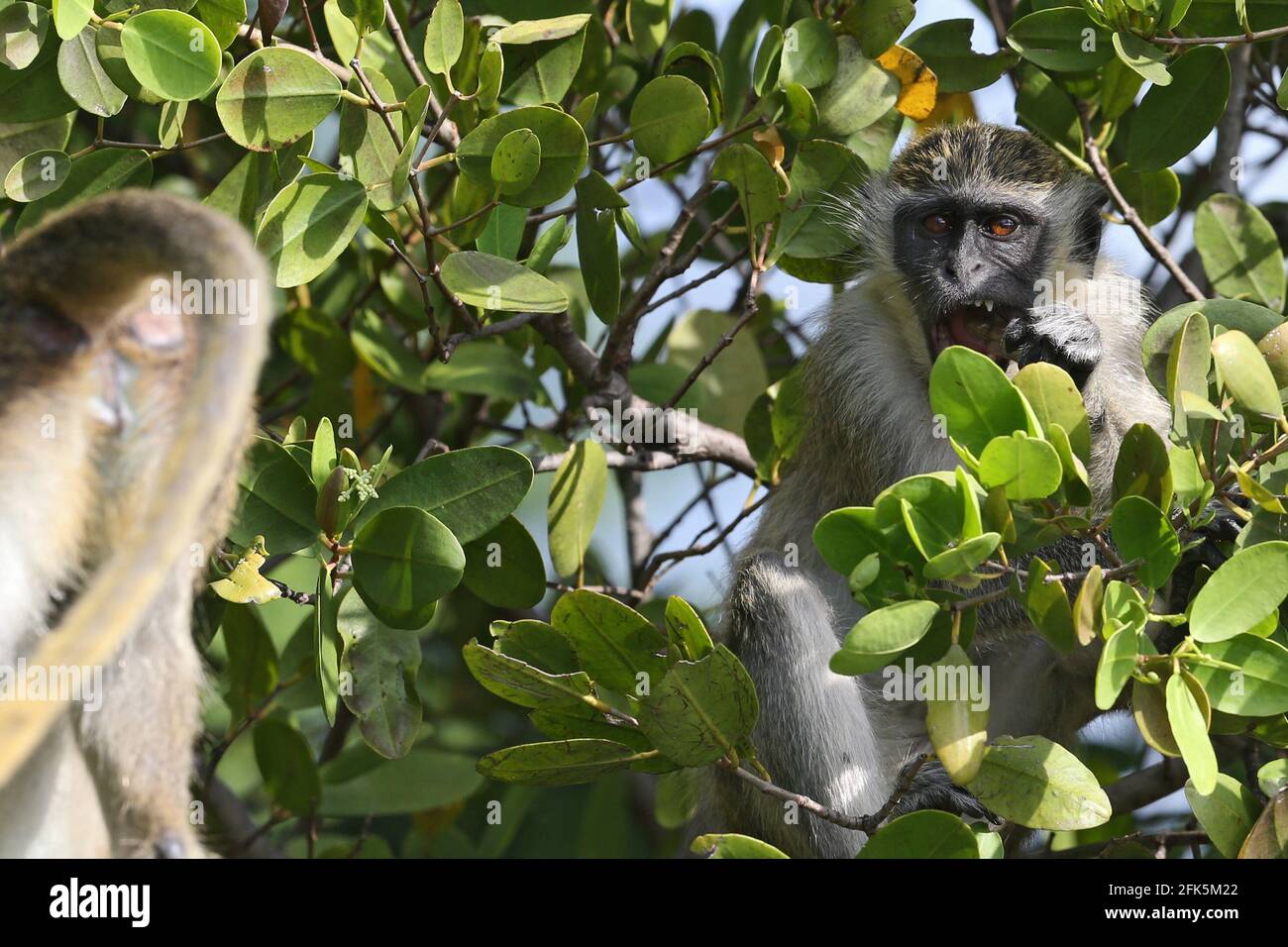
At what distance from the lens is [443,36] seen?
2.96 m

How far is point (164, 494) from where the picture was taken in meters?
1.77

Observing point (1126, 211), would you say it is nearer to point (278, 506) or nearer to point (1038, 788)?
point (1038, 788)

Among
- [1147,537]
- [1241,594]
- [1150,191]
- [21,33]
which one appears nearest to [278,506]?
[21,33]

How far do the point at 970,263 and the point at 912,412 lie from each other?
A: 19.4 inches

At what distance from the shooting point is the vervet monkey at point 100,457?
7.24 ft

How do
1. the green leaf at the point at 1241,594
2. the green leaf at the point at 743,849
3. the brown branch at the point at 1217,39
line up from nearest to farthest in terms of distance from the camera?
the green leaf at the point at 1241,594 < the green leaf at the point at 743,849 < the brown branch at the point at 1217,39

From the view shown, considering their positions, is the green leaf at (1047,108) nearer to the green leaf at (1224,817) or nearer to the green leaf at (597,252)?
the green leaf at (597,252)

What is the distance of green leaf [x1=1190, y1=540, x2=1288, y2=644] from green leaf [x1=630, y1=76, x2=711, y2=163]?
1.62m

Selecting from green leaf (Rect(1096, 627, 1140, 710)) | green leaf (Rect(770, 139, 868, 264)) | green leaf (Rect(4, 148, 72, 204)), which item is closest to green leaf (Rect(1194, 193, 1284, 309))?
green leaf (Rect(770, 139, 868, 264))

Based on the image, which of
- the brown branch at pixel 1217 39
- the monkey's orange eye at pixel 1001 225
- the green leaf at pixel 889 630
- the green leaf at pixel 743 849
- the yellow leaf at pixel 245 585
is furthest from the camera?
the monkey's orange eye at pixel 1001 225

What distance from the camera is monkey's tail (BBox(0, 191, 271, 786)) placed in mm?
1721

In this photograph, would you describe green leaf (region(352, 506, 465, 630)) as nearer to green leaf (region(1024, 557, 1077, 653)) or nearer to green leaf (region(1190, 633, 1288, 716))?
green leaf (region(1024, 557, 1077, 653))

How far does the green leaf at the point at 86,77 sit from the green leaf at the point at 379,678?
3.85ft

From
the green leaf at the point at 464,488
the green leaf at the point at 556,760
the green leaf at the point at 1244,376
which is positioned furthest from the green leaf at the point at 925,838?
the green leaf at the point at 464,488
